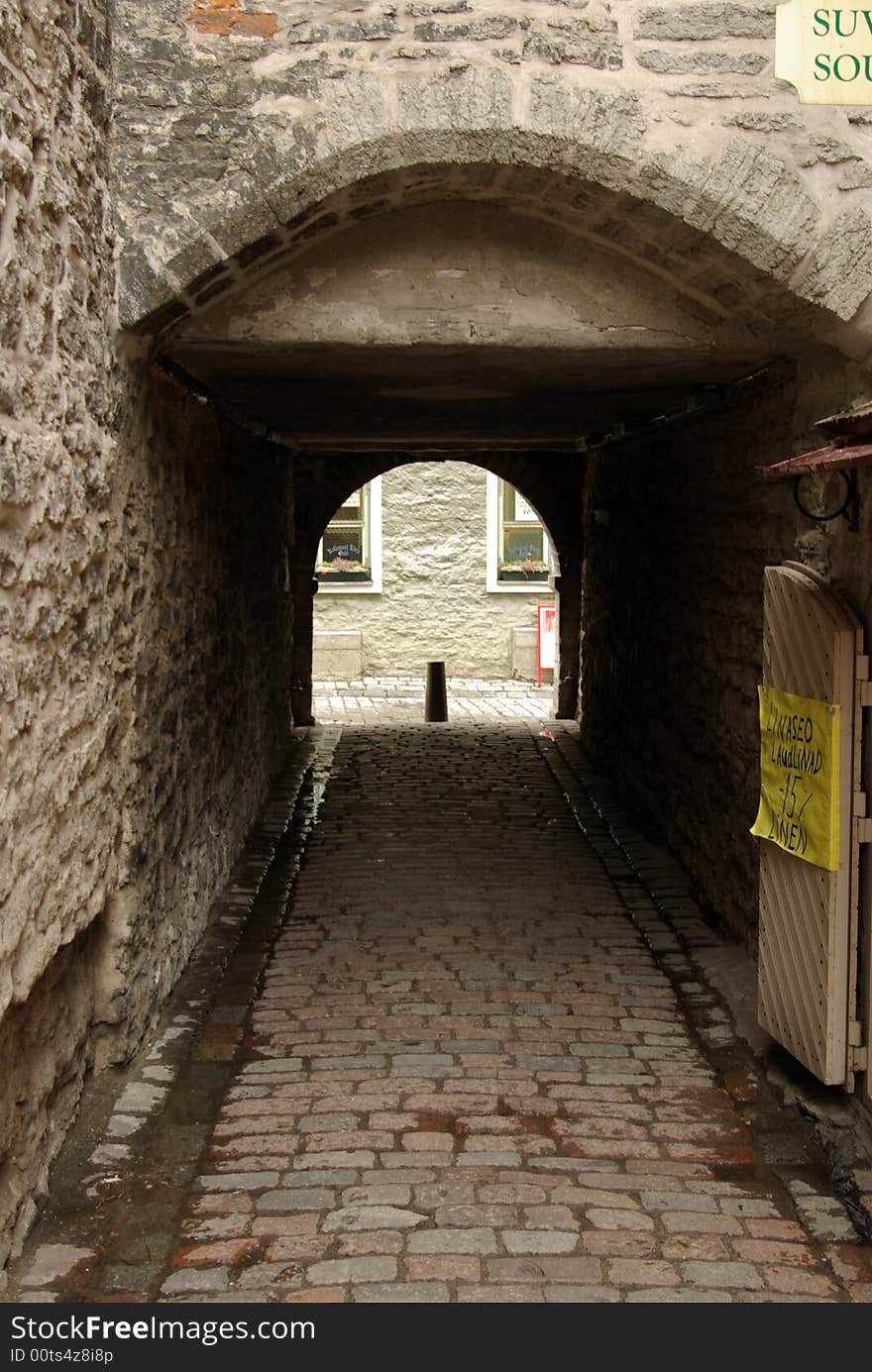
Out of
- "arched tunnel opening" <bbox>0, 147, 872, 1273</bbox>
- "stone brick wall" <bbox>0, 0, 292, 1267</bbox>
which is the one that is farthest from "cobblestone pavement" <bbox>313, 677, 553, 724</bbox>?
"stone brick wall" <bbox>0, 0, 292, 1267</bbox>

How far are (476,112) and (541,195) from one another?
41 centimetres

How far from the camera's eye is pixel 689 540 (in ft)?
23.9

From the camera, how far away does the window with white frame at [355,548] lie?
19406mm

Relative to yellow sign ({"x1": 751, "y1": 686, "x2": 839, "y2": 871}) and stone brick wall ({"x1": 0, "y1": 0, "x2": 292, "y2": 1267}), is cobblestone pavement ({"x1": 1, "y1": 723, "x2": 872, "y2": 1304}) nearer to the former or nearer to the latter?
stone brick wall ({"x1": 0, "y1": 0, "x2": 292, "y2": 1267})

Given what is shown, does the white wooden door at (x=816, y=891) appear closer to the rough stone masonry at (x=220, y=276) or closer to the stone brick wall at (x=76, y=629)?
the rough stone masonry at (x=220, y=276)

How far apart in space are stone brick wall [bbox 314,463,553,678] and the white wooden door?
48.0 ft

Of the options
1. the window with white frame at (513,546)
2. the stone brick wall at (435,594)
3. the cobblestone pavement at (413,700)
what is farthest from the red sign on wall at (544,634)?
the window with white frame at (513,546)

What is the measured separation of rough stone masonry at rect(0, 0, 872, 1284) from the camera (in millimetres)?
3590

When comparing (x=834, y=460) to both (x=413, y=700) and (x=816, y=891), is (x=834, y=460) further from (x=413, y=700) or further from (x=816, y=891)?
(x=413, y=700)

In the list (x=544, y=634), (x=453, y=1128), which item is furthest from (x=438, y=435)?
(x=544, y=634)

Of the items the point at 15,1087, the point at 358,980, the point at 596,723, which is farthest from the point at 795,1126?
the point at 596,723

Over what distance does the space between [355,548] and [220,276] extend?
15.0 metres

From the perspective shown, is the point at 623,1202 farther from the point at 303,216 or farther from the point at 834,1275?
the point at 303,216

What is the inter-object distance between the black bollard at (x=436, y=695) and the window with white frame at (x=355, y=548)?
566 centimetres
